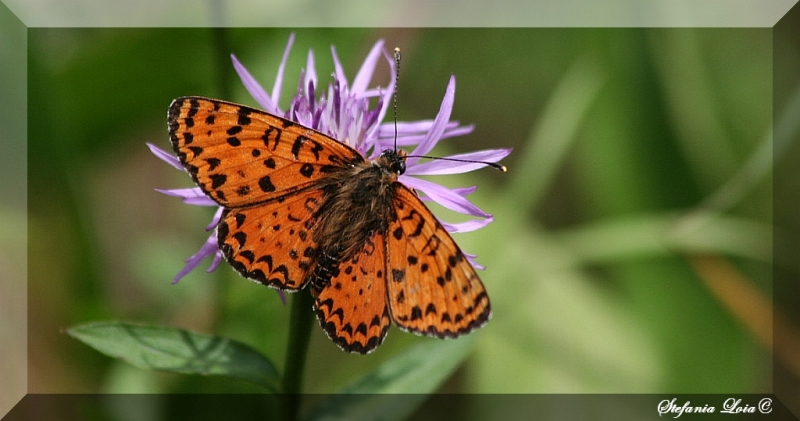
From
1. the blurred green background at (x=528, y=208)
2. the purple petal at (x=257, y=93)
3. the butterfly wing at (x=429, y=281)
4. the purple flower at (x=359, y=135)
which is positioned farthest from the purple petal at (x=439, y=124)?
the blurred green background at (x=528, y=208)

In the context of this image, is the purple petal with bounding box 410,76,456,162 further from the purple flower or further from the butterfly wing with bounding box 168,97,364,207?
the butterfly wing with bounding box 168,97,364,207

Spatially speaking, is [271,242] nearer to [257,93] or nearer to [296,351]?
[296,351]

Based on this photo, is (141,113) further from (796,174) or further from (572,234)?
(796,174)

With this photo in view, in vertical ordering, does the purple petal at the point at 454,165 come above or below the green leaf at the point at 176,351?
above

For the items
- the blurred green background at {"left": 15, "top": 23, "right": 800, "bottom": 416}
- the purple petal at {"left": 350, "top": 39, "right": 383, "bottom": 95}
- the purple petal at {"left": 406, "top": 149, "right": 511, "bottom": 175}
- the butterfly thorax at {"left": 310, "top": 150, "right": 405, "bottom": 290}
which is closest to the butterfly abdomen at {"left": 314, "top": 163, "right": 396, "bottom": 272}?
the butterfly thorax at {"left": 310, "top": 150, "right": 405, "bottom": 290}

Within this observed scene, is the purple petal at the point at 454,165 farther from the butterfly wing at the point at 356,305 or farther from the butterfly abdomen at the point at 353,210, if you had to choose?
the butterfly wing at the point at 356,305

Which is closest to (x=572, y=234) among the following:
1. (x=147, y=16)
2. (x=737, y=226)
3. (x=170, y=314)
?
(x=737, y=226)
